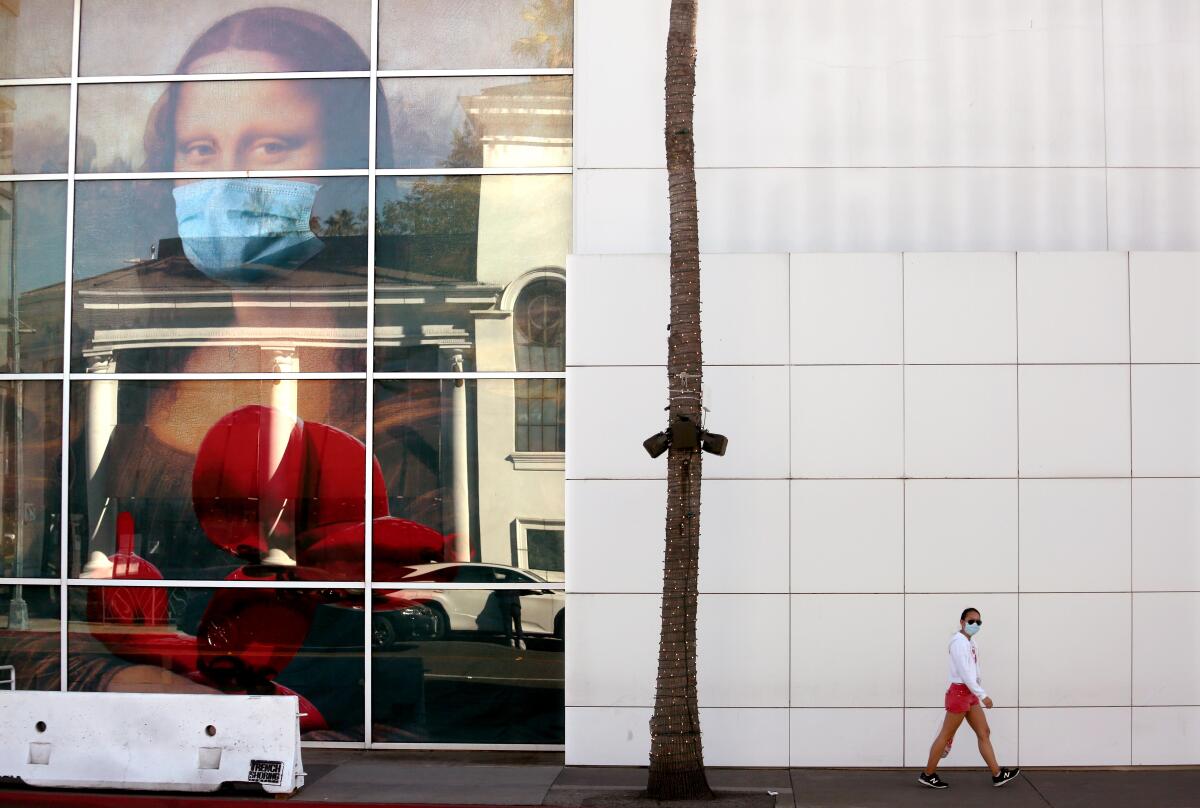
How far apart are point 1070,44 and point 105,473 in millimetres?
11806

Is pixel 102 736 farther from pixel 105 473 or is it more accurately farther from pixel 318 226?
pixel 318 226

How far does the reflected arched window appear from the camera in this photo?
45.1 feet

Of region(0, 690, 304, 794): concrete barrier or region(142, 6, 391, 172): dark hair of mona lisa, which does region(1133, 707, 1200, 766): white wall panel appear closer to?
region(0, 690, 304, 794): concrete barrier

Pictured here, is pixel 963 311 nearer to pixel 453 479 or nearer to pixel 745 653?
pixel 745 653

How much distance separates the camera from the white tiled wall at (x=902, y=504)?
494 inches

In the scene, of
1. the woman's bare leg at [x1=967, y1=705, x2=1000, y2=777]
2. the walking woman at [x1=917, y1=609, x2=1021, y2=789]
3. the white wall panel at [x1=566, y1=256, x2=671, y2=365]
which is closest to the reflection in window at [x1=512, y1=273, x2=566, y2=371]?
the white wall panel at [x1=566, y1=256, x2=671, y2=365]

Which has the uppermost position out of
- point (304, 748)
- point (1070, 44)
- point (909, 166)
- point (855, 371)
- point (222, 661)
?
point (1070, 44)

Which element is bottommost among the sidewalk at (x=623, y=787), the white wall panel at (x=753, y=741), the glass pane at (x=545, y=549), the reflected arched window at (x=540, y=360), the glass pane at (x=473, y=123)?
the sidewalk at (x=623, y=787)

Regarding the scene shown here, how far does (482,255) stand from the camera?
13.9m

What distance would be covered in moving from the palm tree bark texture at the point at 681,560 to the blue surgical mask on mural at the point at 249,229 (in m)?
4.94

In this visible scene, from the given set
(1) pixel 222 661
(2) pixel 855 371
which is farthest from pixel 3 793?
(2) pixel 855 371

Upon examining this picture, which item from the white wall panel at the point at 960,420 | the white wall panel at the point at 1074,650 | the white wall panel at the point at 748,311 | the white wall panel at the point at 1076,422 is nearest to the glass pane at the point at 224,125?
the white wall panel at the point at 748,311

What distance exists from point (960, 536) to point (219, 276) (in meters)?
8.71

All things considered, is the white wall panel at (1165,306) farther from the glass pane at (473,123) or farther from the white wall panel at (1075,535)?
the glass pane at (473,123)
